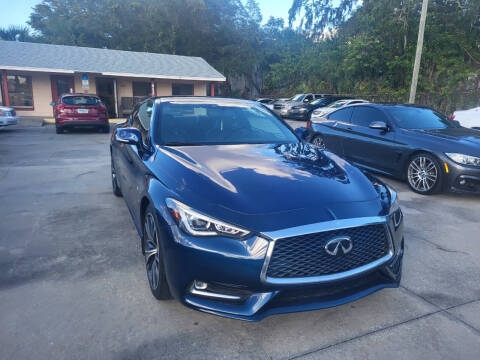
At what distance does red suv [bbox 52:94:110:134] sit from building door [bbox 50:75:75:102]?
9.83 m

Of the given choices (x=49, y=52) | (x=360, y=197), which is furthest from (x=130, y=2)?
(x=360, y=197)

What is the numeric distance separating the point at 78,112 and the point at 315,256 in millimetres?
13731

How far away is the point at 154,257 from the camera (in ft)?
9.50

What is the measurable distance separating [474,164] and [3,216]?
6.63m

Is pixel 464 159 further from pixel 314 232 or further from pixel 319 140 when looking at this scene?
pixel 314 232

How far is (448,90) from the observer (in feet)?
68.4

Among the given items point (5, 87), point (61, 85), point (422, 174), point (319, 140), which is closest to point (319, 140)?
point (319, 140)

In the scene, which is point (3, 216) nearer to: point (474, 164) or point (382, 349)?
point (382, 349)

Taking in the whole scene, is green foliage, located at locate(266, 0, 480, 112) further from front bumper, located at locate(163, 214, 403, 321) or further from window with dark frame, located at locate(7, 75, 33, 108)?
window with dark frame, located at locate(7, 75, 33, 108)

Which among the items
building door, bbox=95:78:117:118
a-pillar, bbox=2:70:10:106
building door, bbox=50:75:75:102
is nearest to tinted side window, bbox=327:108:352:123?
building door, bbox=95:78:117:118

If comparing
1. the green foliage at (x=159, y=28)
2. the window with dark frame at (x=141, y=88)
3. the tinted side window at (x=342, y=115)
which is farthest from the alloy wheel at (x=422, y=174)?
the green foliage at (x=159, y=28)

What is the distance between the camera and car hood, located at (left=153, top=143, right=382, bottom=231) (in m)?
2.35

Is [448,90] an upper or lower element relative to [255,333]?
upper

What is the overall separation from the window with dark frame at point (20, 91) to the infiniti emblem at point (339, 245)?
24.3 meters
